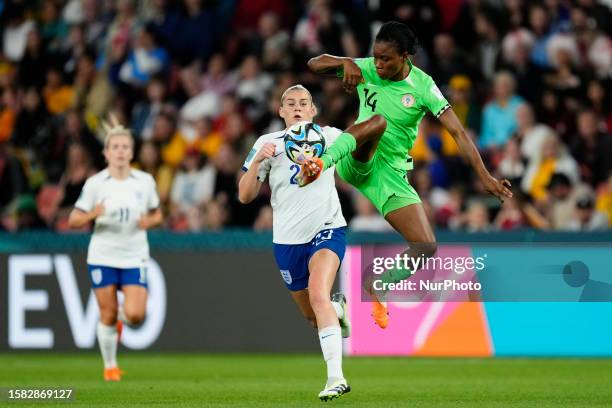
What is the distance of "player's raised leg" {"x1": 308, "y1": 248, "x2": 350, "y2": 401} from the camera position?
967 cm

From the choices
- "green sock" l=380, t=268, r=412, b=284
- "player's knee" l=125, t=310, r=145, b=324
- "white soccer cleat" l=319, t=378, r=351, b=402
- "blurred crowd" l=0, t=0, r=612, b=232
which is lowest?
"white soccer cleat" l=319, t=378, r=351, b=402

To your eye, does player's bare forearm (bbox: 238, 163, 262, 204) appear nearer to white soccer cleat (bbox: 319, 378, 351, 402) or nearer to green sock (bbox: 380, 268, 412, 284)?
green sock (bbox: 380, 268, 412, 284)

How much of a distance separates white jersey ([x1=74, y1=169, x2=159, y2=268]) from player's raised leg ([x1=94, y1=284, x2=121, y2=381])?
29cm

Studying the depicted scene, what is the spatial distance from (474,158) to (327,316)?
162 centimetres

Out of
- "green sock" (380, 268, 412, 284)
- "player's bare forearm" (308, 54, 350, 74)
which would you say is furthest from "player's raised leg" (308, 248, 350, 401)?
"player's bare forearm" (308, 54, 350, 74)

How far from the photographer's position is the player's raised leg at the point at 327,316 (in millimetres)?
9672

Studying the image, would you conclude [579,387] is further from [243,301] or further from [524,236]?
[243,301]

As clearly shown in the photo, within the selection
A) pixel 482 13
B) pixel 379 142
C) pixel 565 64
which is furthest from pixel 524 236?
pixel 379 142

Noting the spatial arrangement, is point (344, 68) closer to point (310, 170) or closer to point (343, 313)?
point (310, 170)

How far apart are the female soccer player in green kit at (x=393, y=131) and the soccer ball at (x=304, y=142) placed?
175 millimetres

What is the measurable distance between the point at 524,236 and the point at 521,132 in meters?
2.02

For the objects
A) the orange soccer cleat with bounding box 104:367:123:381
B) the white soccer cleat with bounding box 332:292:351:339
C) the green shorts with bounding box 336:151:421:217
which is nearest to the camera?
the green shorts with bounding box 336:151:421:217

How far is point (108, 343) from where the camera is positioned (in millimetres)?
13344

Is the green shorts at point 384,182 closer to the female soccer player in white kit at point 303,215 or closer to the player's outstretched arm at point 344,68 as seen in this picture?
the female soccer player in white kit at point 303,215
